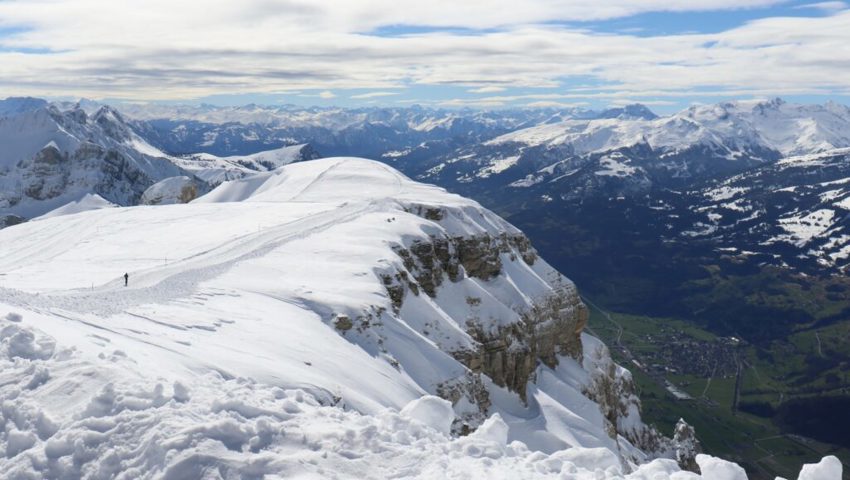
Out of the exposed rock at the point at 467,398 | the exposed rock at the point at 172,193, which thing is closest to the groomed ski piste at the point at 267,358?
the exposed rock at the point at 467,398

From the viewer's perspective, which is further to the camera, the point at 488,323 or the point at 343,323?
the point at 488,323

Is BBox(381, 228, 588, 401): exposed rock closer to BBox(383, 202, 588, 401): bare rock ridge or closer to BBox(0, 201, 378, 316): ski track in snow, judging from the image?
BBox(383, 202, 588, 401): bare rock ridge

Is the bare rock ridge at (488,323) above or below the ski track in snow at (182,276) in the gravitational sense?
below

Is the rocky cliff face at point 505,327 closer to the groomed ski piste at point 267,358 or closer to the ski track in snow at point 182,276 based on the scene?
the groomed ski piste at point 267,358

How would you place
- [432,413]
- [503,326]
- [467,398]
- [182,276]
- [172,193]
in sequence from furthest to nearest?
[172,193] → [503,326] → [467,398] → [182,276] → [432,413]

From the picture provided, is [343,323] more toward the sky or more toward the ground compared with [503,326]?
more toward the sky

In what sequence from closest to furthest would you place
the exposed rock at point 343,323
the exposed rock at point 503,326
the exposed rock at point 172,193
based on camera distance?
the exposed rock at point 343,323
the exposed rock at point 503,326
the exposed rock at point 172,193

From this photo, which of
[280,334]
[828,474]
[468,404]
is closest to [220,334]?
[280,334]

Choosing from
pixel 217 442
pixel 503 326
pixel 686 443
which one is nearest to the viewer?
pixel 217 442

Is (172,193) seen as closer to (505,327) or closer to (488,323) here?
(488,323)

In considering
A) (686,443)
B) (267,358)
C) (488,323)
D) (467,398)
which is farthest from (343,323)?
(686,443)
